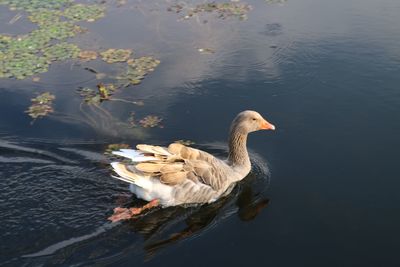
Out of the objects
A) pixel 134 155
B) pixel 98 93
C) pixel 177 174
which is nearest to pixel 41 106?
pixel 98 93

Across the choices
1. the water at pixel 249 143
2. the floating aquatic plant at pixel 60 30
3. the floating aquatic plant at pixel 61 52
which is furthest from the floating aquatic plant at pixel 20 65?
the floating aquatic plant at pixel 60 30

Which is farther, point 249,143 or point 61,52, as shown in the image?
point 61,52

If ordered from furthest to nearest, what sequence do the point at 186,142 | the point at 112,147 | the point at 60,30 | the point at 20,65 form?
the point at 60,30, the point at 20,65, the point at 186,142, the point at 112,147

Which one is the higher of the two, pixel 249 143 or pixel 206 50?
pixel 206 50

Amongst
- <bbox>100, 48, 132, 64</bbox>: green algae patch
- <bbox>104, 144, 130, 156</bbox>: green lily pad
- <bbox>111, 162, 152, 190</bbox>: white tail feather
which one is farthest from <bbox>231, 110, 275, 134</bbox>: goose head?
<bbox>100, 48, 132, 64</bbox>: green algae patch

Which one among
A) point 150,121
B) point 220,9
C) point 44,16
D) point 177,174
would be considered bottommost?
point 150,121

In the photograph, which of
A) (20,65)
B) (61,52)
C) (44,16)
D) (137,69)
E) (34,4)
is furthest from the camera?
(34,4)

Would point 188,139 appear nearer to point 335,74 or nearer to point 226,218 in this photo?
point 226,218

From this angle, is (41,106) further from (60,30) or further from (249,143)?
(249,143)

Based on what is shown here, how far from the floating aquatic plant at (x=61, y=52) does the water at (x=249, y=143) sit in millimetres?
548

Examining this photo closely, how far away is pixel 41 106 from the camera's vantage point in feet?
36.9

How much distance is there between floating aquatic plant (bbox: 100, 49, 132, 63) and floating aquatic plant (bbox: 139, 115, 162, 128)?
10.5ft

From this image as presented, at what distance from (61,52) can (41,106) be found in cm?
314

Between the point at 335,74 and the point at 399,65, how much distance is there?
1.83 m
